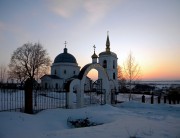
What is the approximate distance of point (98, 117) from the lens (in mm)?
9891

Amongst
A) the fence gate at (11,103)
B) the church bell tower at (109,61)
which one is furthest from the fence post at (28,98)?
the church bell tower at (109,61)

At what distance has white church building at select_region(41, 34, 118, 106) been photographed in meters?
14.4

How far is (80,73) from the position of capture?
1497 cm

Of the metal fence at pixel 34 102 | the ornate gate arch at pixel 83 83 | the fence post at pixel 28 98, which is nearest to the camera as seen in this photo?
the fence post at pixel 28 98

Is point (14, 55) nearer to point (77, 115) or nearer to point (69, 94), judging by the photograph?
point (69, 94)

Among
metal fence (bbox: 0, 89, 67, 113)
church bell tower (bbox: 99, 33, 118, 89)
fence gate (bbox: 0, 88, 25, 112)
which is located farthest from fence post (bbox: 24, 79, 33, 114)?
church bell tower (bbox: 99, 33, 118, 89)

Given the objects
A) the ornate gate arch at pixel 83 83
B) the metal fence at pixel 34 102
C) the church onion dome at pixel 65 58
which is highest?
the church onion dome at pixel 65 58

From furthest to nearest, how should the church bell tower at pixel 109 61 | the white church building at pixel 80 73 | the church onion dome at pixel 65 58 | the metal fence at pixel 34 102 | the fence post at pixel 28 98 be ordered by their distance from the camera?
the church onion dome at pixel 65 58 < the church bell tower at pixel 109 61 < the white church building at pixel 80 73 < the metal fence at pixel 34 102 < the fence post at pixel 28 98

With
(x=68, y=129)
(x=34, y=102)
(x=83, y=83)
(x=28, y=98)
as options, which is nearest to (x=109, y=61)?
(x=34, y=102)

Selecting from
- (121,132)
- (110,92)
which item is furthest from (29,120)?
(110,92)

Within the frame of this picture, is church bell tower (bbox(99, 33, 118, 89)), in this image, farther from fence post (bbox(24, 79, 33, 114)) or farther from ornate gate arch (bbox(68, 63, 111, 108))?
fence post (bbox(24, 79, 33, 114))

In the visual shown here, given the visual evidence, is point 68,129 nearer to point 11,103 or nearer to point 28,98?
point 28,98

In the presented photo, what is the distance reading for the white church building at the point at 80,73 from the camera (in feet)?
47.2

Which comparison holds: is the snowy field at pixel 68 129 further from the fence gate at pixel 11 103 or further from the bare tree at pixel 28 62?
the bare tree at pixel 28 62
